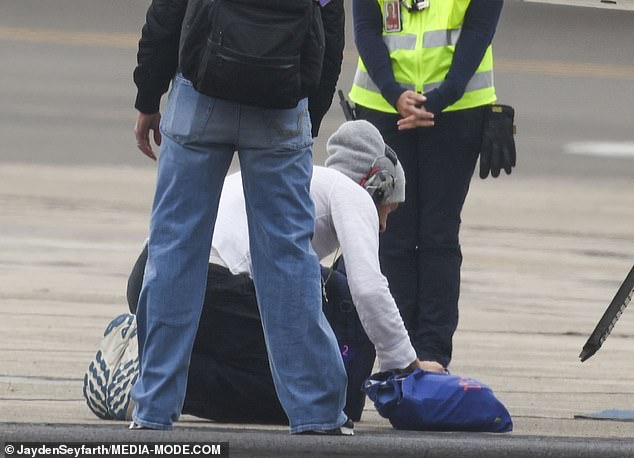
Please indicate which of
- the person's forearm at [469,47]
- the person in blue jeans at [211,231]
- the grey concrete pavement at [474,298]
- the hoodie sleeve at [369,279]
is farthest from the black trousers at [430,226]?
the person in blue jeans at [211,231]

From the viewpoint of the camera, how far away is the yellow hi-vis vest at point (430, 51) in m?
6.15

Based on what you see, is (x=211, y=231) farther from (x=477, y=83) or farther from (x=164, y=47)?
(x=477, y=83)

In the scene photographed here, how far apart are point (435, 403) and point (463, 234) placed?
21.3ft

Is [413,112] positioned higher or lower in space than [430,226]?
higher

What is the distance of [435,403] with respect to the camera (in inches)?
201

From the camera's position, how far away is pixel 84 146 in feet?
49.8

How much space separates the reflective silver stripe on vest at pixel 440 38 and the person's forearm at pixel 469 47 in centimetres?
4

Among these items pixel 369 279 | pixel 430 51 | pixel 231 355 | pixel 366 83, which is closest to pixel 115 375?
pixel 231 355

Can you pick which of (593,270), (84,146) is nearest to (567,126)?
(84,146)

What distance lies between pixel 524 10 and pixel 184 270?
1973 centimetres

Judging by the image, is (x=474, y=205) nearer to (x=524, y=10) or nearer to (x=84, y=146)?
(x=84, y=146)

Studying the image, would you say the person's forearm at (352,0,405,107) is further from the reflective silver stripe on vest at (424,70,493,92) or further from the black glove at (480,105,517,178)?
the black glove at (480,105,517,178)

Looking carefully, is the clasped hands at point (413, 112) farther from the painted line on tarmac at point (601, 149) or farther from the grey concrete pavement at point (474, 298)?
the painted line on tarmac at point (601, 149)

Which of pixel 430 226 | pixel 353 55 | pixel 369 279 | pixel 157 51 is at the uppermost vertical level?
pixel 157 51
